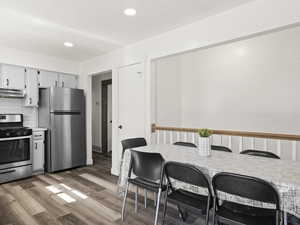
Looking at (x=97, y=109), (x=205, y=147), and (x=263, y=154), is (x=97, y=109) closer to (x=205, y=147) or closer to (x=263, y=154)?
(x=205, y=147)

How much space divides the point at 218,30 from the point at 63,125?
342 centimetres

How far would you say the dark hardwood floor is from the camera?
2285 millimetres

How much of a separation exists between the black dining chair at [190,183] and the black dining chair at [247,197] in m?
0.09

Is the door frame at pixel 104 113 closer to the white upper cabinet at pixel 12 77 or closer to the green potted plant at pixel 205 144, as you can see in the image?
the white upper cabinet at pixel 12 77

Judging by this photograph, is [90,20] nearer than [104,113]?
Yes

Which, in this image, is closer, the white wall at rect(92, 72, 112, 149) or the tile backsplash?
the tile backsplash

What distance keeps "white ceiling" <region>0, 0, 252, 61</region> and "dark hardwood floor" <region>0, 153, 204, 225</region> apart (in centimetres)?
251

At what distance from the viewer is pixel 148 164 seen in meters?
2.08

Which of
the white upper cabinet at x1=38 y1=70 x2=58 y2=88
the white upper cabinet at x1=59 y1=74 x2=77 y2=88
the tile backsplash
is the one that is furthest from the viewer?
the white upper cabinet at x1=59 y1=74 x2=77 y2=88

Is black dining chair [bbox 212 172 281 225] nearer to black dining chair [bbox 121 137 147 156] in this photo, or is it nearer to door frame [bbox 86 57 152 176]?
black dining chair [bbox 121 137 147 156]

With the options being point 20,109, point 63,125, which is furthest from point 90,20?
point 20,109

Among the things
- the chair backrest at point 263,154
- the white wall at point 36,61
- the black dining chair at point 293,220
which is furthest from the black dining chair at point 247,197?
the white wall at point 36,61

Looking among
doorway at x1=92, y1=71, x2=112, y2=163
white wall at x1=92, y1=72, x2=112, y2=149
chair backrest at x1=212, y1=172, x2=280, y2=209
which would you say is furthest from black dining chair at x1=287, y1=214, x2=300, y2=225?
white wall at x1=92, y1=72, x2=112, y2=149

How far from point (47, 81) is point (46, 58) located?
19.7 inches
